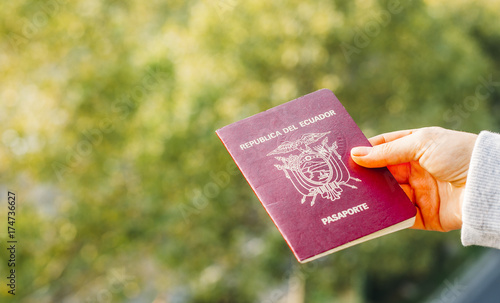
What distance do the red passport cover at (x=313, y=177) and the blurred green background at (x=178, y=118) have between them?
12.1 ft

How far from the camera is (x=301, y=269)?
6590mm

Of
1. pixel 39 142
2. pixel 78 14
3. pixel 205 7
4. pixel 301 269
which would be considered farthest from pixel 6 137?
pixel 301 269

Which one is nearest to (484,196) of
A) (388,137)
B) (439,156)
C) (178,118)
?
(439,156)

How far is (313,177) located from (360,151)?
0.21 metres

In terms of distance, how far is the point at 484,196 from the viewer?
1.73 metres

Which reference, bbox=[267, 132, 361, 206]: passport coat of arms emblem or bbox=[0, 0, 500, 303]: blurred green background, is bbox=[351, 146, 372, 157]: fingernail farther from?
bbox=[0, 0, 500, 303]: blurred green background

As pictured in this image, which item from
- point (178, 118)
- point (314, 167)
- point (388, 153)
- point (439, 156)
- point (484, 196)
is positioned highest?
point (178, 118)

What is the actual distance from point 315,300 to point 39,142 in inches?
159

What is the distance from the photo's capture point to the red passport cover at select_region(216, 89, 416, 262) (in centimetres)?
175

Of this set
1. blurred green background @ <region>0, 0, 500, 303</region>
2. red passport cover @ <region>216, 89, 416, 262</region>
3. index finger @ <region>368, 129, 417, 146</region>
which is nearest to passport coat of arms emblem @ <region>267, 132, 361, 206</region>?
red passport cover @ <region>216, 89, 416, 262</region>

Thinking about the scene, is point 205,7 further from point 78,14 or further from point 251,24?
point 78,14

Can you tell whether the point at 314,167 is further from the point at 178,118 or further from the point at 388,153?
the point at 178,118

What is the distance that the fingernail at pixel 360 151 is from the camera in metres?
1.88

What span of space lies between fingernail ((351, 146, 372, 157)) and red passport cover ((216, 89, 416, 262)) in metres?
0.04
